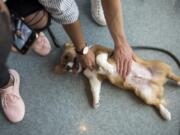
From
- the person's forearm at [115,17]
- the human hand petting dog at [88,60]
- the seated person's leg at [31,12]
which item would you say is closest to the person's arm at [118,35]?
the person's forearm at [115,17]

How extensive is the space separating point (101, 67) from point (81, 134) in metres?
0.31

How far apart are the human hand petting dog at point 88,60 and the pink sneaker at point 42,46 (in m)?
0.24

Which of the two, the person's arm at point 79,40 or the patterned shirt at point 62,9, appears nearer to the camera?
the patterned shirt at point 62,9

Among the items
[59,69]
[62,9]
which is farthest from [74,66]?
[62,9]

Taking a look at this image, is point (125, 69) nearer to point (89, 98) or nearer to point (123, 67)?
point (123, 67)

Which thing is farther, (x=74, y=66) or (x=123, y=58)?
(x=74, y=66)

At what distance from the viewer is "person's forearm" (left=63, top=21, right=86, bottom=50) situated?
1193mm

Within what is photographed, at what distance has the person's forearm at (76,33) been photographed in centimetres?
119

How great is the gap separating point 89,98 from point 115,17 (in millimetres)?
426

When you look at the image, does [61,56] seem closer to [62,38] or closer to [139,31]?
[62,38]

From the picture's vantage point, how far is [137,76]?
4.49ft

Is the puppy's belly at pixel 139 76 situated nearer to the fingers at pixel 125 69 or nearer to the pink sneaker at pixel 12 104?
the fingers at pixel 125 69

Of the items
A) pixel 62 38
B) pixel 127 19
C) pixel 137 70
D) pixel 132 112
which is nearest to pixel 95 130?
pixel 132 112

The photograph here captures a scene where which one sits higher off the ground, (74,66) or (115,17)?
(115,17)
